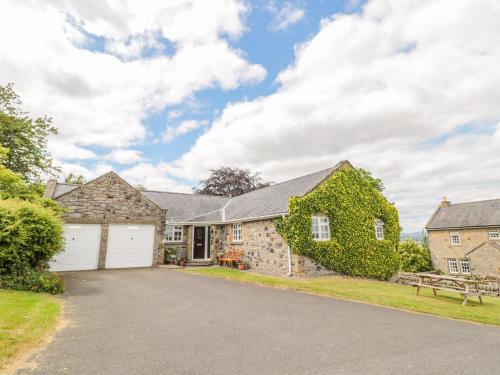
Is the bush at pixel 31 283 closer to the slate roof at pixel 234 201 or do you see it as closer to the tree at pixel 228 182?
the slate roof at pixel 234 201

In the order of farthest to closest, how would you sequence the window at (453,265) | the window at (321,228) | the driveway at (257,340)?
the window at (453,265)
the window at (321,228)
the driveway at (257,340)

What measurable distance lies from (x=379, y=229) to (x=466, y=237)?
20.9m

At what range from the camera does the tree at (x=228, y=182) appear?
4134 centimetres

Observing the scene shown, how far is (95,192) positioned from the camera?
17719 millimetres

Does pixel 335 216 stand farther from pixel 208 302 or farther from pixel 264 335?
pixel 264 335

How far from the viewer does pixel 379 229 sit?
751 inches

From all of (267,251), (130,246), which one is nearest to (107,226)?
(130,246)

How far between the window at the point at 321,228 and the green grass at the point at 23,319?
1217 cm

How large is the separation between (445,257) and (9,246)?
4065 centimetres

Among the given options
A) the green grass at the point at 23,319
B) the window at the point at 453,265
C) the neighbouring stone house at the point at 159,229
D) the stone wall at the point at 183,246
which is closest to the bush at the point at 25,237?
the green grass at the point at 23,319

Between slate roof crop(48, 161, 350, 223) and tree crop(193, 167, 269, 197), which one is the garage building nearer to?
slate roof crop(48, 161, 350, 223)

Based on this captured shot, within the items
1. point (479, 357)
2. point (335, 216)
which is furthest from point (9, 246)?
point (335, 216)

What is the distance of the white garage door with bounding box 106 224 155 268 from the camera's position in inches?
691

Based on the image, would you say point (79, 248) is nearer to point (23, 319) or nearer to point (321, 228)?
point (23, 319)
